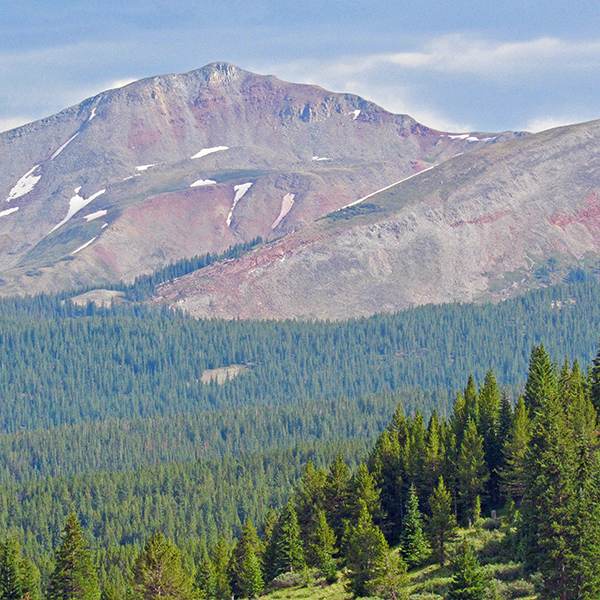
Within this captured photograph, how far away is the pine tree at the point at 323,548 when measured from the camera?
91.1m

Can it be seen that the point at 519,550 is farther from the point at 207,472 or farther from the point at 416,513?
the point at 207,472

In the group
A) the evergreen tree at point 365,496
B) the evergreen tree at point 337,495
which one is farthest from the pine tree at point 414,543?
the evergreen tree at point 337,495

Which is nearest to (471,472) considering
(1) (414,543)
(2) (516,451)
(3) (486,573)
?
(2) (516,451)

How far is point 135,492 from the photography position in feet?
616

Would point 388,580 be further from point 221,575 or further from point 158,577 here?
point 221,575

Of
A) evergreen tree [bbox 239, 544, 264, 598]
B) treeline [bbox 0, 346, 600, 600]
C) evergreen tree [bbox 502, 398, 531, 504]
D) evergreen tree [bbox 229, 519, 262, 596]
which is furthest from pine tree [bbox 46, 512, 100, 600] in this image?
evergreen tree [bbox 502, 398, 531, 504]

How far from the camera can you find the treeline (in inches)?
2726

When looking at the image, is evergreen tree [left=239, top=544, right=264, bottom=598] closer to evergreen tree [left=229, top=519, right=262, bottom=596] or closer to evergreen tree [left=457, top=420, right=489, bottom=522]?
evergreen tree [left=229, top=519, right=262, bottom=596]

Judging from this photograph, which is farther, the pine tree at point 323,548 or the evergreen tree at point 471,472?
the evergreen tree at point 471,472

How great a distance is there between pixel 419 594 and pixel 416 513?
1403 centimetres

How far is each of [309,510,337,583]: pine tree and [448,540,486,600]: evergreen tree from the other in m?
25.6

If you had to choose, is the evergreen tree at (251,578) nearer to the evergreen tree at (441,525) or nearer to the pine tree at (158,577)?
the pine tree at (158,577)

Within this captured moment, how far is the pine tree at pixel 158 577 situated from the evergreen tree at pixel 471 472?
81.2 ft

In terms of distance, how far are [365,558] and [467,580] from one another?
16586 millimetres
